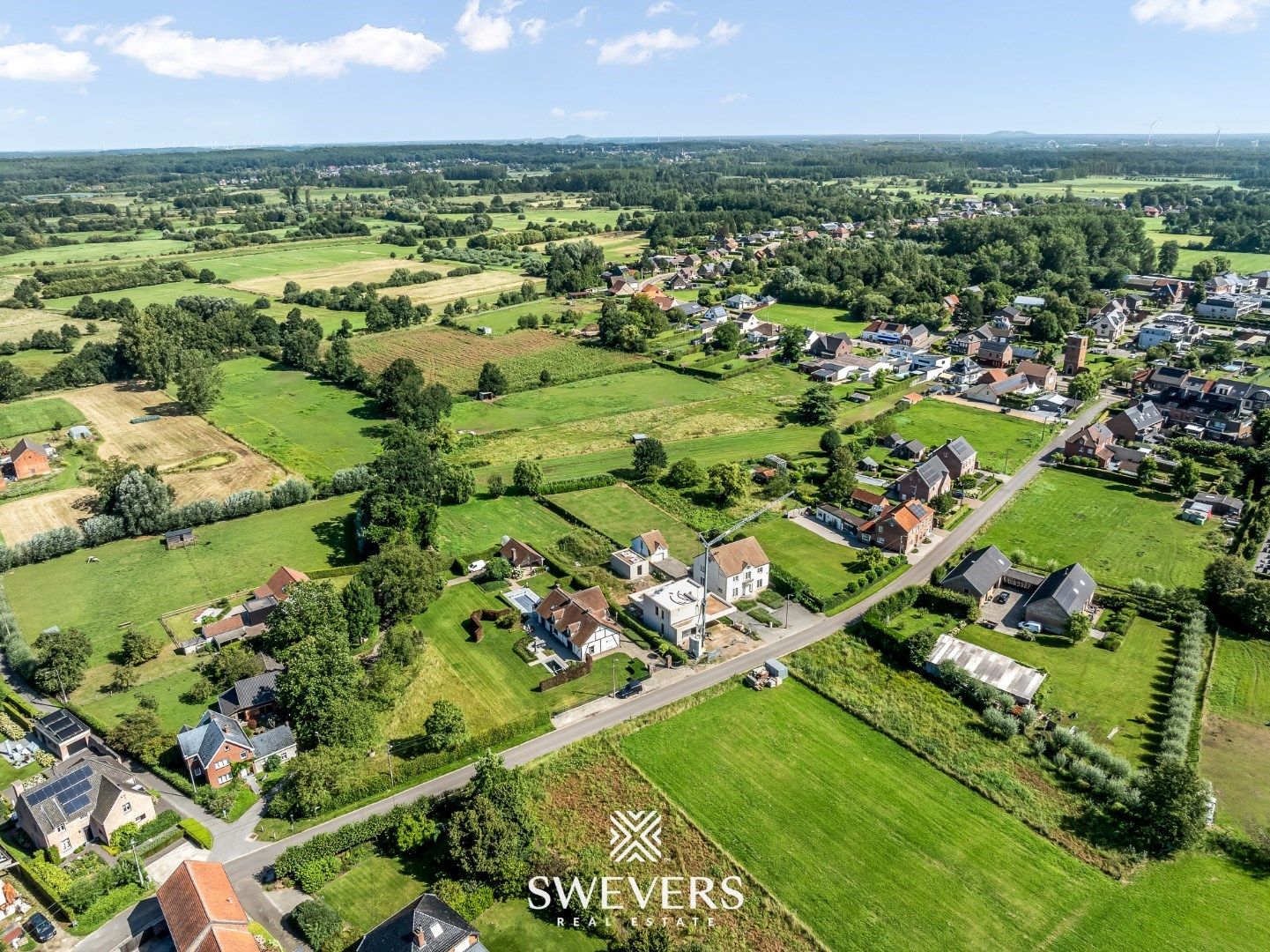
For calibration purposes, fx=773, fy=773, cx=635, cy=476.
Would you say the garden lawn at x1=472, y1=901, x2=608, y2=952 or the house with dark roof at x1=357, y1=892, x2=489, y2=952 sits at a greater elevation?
the house with dark roof at x1=357, y1=892, x2=489, y2=952

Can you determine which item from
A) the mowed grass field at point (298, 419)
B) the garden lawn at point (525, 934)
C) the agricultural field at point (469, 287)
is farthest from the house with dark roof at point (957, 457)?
Result: the agricultural field at point (469, 287)

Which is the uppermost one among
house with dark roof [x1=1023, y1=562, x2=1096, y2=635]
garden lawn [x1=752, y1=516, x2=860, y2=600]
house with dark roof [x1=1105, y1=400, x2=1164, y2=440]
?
house with dark roof [x1=1105, y1=400, x2=1164, y2=440]

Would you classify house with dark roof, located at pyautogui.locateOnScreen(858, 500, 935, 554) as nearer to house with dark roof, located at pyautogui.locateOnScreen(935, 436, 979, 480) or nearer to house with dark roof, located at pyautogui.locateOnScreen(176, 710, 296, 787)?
house with dark roof, located at pyautogui.locateOnScreen(935, 436, 979, 480)

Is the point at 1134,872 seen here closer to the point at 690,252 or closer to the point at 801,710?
the point at 801,710

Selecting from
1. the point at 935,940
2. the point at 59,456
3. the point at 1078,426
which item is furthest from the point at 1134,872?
the point at 59,456

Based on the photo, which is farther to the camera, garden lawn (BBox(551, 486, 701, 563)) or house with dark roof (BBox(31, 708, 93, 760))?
garden lawn (BBox(551, 486, 701, 563))

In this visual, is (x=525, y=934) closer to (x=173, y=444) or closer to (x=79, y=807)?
(x=79, y=807)

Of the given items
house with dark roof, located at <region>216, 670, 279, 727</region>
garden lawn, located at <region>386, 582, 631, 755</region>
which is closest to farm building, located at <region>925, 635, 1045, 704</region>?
garden lawn, located at <region>386, 582, 631, 755</region>
